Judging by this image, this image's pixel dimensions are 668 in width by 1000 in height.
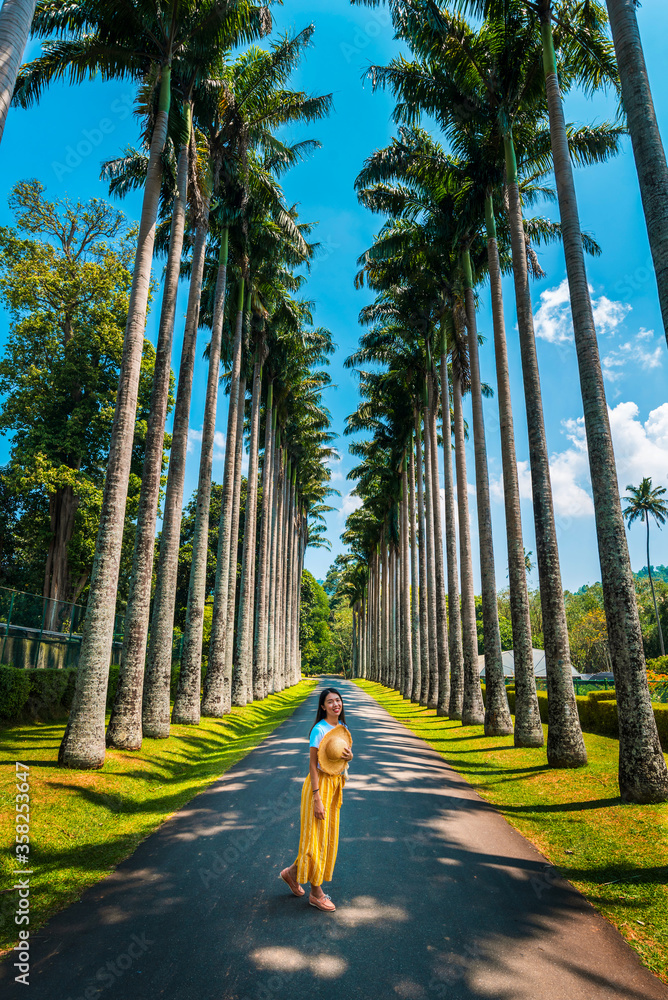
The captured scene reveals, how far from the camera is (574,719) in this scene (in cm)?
1034

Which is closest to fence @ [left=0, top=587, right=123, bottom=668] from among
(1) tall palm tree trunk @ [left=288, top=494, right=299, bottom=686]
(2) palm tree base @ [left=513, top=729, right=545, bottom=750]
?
(2) palm tree base @ [left=513, top=729, right=545, bottom=750]

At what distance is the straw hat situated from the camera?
476cm

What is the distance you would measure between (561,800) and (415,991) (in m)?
5.86

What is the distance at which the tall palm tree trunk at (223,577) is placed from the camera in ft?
63.6

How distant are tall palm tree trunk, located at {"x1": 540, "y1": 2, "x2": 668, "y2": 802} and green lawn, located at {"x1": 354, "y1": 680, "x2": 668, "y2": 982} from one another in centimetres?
58

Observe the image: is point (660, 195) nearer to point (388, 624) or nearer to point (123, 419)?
point (123, 419)

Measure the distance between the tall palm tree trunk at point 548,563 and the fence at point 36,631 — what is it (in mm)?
12005

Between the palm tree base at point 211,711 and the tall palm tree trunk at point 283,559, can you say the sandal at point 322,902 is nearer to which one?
the palm tree base at point 211,711

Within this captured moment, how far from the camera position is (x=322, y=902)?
459cm

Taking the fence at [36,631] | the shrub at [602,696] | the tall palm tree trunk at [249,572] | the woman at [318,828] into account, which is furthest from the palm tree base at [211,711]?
the woman at [318,828]

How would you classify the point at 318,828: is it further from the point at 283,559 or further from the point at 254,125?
the point at 283,559

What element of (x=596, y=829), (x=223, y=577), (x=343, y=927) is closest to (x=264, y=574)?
(x=223, y=577)

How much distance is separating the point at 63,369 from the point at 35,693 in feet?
57.7

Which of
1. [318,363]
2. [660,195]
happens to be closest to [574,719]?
[660,195]
